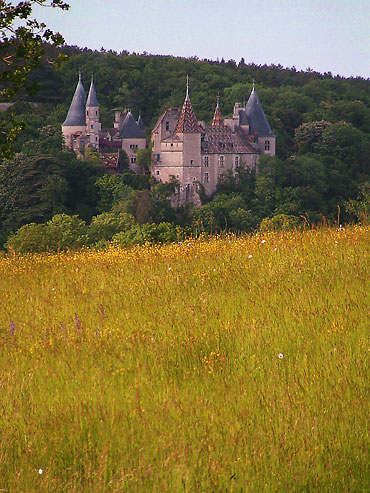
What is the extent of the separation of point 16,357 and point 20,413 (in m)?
1.18

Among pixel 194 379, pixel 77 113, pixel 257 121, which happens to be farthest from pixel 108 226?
pixel 194 379

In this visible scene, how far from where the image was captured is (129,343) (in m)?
5.95

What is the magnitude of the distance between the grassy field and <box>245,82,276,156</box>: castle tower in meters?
94.3

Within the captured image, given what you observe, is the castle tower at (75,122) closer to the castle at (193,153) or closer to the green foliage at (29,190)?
the castle at (193,153)

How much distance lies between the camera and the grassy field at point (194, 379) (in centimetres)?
406

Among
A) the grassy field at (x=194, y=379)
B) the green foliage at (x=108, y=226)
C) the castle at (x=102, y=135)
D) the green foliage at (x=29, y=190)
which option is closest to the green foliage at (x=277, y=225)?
the grassy field at (x=194, y=379)

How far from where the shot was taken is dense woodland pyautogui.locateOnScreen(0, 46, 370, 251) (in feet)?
267

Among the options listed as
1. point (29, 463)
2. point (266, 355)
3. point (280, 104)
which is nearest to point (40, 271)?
point (266, 355)

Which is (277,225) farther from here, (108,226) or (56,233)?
(108,226)

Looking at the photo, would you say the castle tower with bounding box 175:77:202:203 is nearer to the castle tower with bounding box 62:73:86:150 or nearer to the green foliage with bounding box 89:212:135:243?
the green foliage with bounding box 89:212:135:243

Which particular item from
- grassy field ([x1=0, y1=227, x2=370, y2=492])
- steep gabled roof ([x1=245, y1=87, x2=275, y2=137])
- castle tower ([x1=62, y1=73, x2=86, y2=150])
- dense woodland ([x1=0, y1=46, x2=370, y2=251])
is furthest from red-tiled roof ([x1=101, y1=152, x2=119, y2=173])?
grassy field ([x1=0, y1=227, x2=370, y2=492])

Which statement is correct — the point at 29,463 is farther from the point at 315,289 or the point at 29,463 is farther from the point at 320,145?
the point at 320,145

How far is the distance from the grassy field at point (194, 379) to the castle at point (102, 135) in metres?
90.3

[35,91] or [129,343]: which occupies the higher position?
[35,91]
